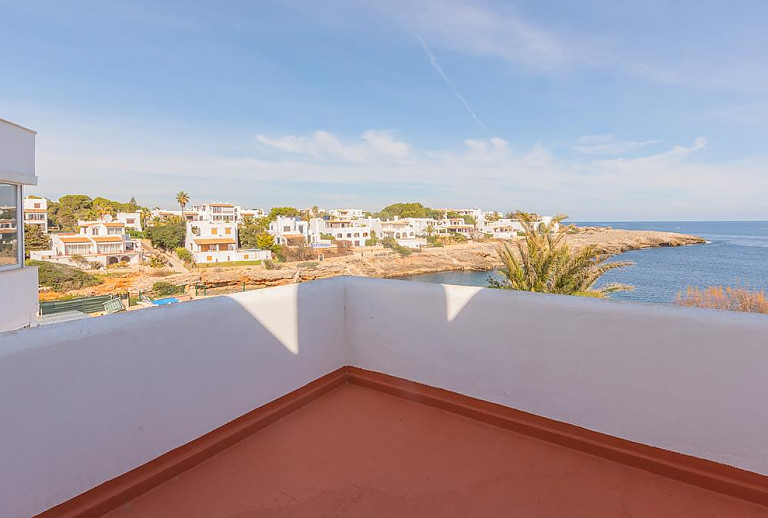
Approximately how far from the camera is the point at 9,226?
4641 mm

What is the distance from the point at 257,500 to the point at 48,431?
0.69 metres

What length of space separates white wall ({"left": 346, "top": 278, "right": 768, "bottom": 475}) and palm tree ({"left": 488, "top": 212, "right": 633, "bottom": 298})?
233 inches

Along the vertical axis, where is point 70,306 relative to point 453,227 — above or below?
below

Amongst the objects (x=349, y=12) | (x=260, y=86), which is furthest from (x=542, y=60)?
(x=260, y=86)

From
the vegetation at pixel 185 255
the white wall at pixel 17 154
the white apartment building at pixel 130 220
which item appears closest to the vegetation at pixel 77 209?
the white apartment building at pixel 130 220

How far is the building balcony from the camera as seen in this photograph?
1.19 m

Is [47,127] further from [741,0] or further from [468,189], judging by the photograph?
[468,189]

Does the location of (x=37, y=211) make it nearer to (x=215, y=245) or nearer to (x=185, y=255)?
(x=185, y=255)

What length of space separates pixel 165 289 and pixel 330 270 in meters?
12.7

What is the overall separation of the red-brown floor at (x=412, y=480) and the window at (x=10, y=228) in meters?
4.97

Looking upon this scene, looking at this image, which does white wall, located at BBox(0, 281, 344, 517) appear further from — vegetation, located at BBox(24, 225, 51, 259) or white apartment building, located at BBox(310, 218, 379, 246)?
white apartment building, located at BBox(310, 218, 379, 246)

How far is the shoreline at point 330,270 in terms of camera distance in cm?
2869

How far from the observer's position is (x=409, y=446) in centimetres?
167

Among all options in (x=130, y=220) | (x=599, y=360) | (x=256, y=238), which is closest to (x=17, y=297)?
(x=599, y=360)
